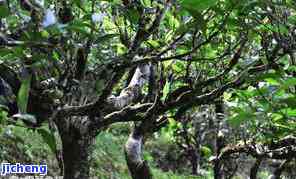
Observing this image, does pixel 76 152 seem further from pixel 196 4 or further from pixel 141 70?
pixel 196 4

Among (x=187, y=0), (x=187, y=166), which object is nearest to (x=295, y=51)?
(x=187, y=0)

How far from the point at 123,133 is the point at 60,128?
2148 cm

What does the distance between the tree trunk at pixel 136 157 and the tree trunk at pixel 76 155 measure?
1.40 meters

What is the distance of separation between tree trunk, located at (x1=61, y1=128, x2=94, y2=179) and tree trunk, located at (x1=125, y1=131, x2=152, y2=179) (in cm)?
140

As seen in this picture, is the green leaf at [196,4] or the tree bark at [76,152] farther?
the tree bark at [76,152]

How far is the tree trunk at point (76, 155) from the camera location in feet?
15.3

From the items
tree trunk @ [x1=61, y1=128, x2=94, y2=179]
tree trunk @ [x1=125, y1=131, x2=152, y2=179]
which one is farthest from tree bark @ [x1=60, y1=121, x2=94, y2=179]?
tree trunk @ [x1=125, y1=131, x2=152, y2=179]

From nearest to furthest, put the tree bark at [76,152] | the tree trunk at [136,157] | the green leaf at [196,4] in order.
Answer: the green leaf at [196,4], the tree bark at [76,152], the tree trunk at [136,157]

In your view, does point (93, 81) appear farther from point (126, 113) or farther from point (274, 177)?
point (274, 177)

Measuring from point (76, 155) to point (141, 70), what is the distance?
115 cm

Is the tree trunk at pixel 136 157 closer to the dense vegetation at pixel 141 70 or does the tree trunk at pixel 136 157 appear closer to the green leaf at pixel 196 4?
the dense vegetation at pixel 141 70

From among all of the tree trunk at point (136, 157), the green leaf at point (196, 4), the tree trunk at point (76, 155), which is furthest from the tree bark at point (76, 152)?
the green leaf at point (196, 4)

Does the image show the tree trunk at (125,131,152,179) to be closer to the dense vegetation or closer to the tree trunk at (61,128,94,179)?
the dense vegetation

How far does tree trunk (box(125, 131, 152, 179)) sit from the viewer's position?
20.4 ft
